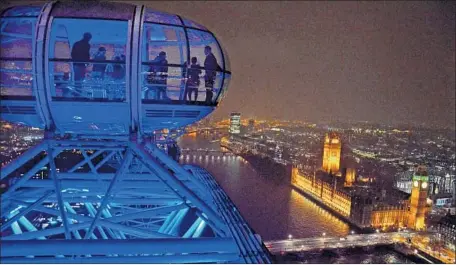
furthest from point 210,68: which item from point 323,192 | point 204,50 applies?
point 323,192

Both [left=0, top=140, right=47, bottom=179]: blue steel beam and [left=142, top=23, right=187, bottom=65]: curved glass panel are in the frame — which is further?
[left=142, top=23, right=187, bottom=65]: curved glass panel

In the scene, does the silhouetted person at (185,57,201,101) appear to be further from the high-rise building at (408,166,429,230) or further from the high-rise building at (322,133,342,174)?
the high-rise building at (322,133,342,174)

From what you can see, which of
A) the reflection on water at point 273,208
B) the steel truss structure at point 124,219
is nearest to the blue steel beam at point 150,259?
the steel truss structure at point 124,219

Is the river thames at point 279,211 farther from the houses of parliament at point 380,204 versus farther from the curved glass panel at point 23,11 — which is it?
the curved glass panel at point 23,11

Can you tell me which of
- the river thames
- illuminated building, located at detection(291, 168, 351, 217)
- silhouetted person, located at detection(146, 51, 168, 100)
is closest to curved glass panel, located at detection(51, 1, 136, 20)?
silhouetted person, located at detection(146, 51, 168, 100)

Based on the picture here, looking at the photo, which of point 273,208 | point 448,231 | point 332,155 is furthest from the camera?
point 332,155

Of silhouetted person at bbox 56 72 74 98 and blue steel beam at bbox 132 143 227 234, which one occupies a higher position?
silhouetted person at bbox 56 72 74 98

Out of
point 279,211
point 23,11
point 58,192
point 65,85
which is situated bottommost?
point 279,211

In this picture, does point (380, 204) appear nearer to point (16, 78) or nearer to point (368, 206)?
point (368, 206)
